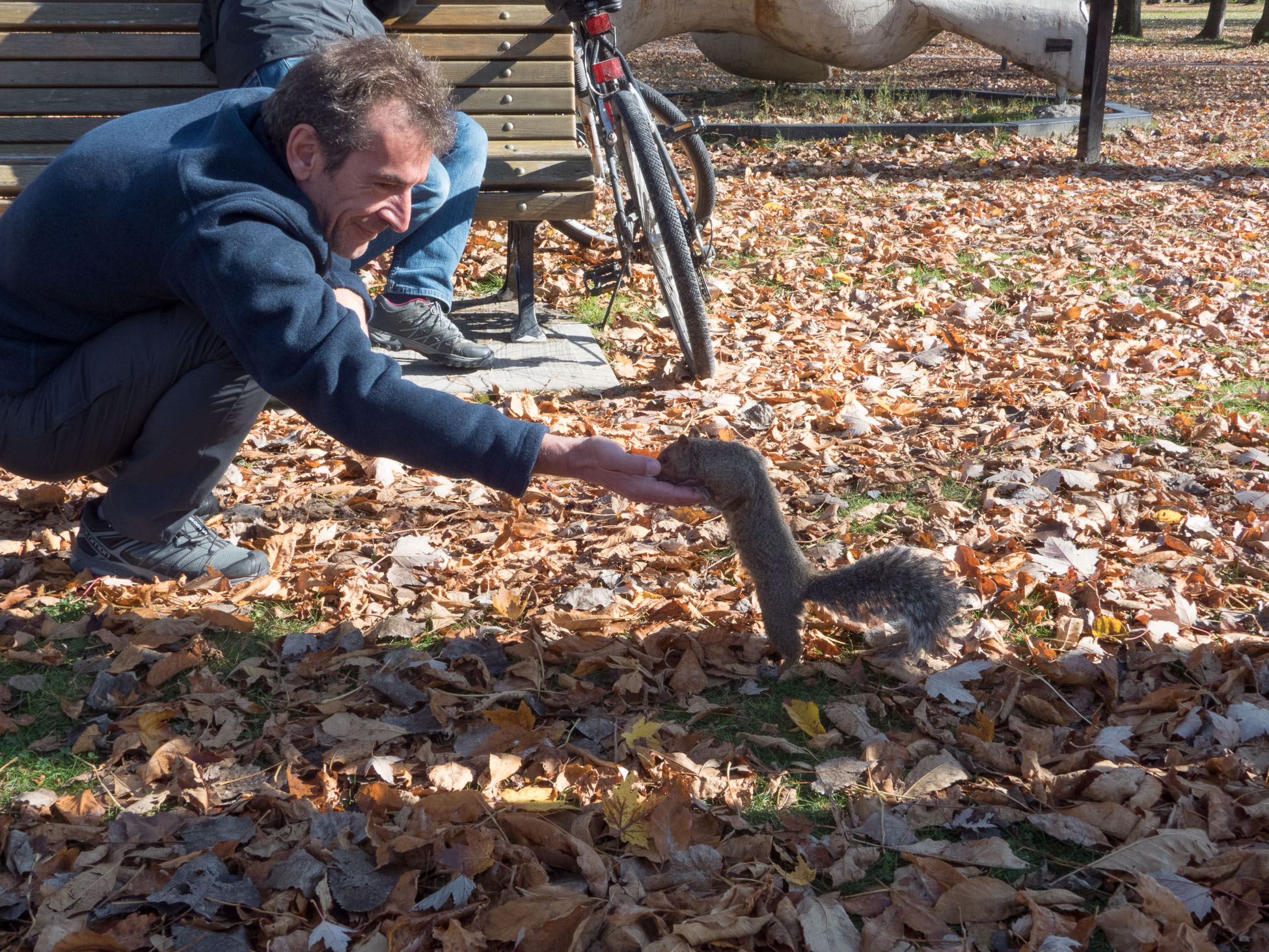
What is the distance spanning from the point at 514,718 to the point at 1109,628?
66.1 inches

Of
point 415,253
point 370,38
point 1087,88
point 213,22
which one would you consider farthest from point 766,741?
point 1087,88

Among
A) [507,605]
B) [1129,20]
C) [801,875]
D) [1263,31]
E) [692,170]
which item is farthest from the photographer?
[1129,20]

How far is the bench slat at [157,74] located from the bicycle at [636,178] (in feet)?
0.86

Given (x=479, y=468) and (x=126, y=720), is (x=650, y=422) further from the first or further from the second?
(x=126, y=720)

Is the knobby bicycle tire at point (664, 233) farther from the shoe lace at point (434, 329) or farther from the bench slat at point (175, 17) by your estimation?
the shoe lace at point (434, 329)

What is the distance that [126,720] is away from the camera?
2504 mm

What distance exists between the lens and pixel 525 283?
4.99 meters

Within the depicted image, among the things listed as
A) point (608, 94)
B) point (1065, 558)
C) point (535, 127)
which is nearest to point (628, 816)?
point (1065, 558)

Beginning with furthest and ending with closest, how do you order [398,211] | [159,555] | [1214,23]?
1. [1214,23]
2. [159,555]
3. [398,211]

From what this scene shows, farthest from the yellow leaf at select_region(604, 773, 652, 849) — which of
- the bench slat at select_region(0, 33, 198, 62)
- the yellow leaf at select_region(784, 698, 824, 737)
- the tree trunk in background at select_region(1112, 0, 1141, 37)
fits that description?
the tree trunk in background at select_region(1112, 0, 1141, 37)

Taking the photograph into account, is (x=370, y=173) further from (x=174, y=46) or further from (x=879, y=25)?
(x=879, y=25)

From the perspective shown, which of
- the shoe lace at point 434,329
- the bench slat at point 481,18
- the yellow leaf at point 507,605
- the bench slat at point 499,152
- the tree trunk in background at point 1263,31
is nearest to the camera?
the yellow leaf at point 507,605

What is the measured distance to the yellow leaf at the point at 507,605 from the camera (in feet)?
9.79

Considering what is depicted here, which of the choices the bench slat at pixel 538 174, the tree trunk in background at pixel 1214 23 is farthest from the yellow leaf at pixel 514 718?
the tree trunk in background at pixel 1214 23
